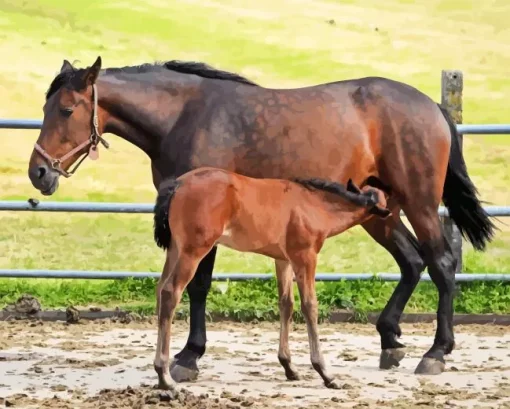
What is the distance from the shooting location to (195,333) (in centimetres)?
700

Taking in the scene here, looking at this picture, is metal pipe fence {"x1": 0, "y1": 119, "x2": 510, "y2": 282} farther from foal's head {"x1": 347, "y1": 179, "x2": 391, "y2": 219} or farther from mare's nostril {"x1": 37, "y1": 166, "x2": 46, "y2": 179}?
foal's head {"x1": 347, "y1": 179, "x2": 391, "y2": 219}

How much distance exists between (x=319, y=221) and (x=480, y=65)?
12265mm

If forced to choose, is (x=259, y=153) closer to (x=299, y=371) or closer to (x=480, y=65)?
(x=299, y=371)

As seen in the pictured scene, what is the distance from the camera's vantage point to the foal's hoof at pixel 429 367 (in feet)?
23.0

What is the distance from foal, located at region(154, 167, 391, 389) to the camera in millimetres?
6258

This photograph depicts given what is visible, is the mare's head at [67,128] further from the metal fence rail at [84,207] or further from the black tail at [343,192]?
the metal fence rail at [84,207]

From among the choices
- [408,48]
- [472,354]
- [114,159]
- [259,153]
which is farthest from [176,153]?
[408,48]

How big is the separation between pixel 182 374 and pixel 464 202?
2.32m

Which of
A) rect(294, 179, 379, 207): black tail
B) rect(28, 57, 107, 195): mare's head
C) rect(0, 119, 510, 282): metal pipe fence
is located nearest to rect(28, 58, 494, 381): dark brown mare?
rect(28, 57, 107, 195): mare's head

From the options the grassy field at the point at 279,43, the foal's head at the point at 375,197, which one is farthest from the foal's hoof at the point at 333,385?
the grassy field at the point at 279,43

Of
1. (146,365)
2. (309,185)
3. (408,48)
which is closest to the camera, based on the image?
(309,185)

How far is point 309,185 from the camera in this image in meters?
6.69

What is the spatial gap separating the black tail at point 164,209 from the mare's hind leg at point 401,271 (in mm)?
1719

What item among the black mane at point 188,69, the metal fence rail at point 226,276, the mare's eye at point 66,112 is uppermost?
the black mane at point 188,69
